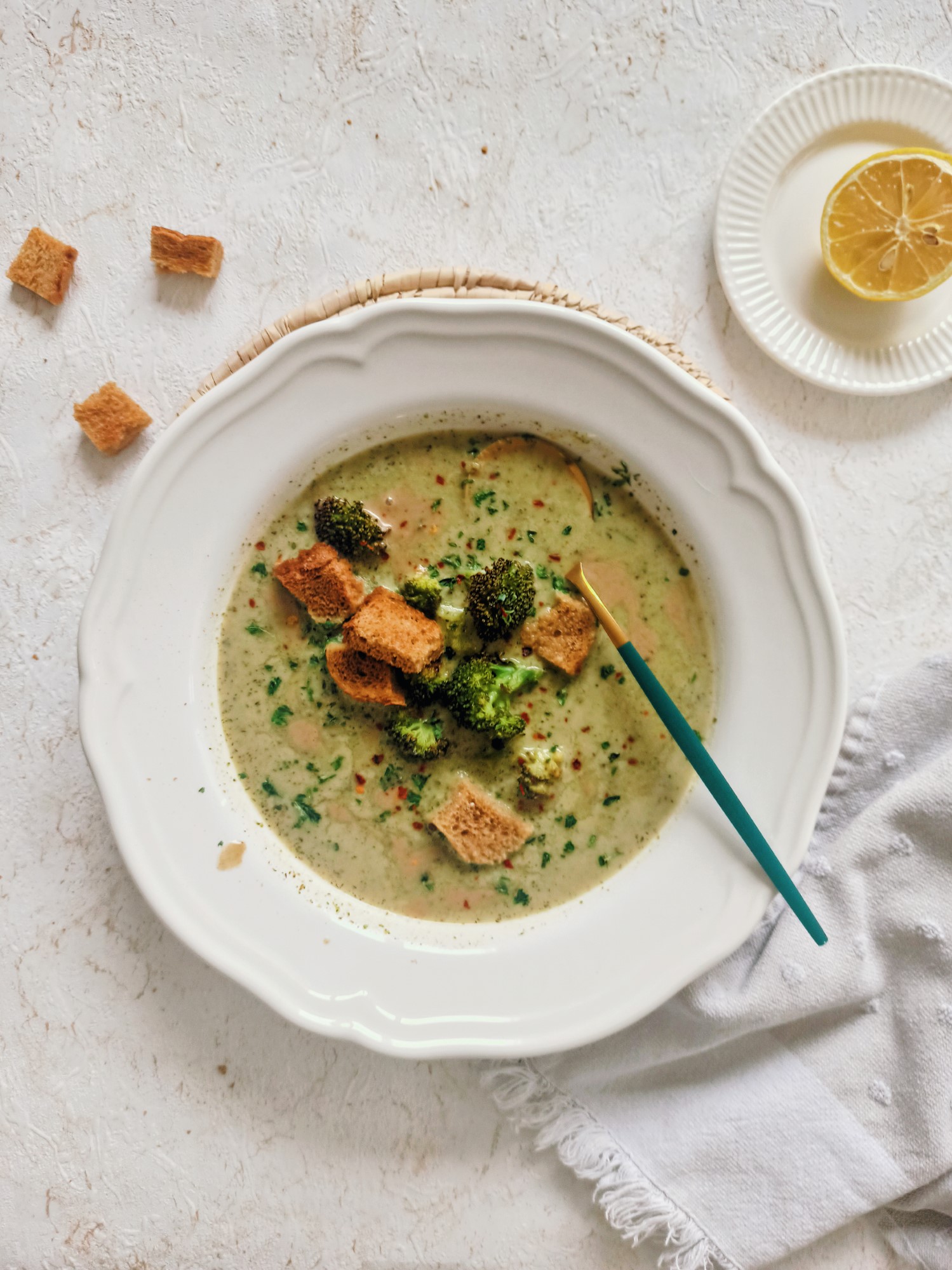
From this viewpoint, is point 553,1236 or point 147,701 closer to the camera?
point 147,701

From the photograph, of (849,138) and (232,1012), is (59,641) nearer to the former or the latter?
(232,1012)

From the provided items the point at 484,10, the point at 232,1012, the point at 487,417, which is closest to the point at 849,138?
the point at 484,10

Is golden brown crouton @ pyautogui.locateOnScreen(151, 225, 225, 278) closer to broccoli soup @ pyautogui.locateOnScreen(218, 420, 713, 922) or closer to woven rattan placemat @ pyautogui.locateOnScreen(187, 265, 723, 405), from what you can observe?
woven rattan placemat @ pyautogui.locateOnScreen(187, 265, 723, 405)

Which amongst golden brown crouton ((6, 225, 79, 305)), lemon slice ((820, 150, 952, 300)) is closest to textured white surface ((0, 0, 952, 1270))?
golden brown crouton ((6, 225, 79, 305))

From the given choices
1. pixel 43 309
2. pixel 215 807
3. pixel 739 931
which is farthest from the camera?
pixel 43 309

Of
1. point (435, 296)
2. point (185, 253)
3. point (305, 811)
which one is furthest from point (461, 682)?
point (185, 253)

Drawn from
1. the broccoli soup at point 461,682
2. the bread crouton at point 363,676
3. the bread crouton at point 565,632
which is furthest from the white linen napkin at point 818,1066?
the bread crouton at point 363,676

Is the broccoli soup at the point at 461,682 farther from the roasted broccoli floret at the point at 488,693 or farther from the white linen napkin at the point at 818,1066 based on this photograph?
the white linen napkin at the point at 818,1066
